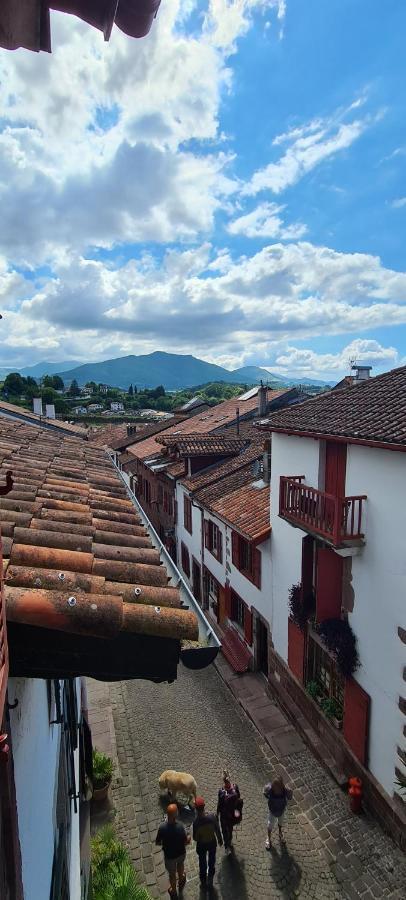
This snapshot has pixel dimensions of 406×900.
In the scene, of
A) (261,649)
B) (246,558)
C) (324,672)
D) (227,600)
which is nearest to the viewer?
(324,672)

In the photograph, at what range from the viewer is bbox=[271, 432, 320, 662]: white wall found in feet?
39.8

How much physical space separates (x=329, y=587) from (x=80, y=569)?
9.09 metres

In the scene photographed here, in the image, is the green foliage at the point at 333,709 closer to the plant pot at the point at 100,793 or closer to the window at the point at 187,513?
the plant pot at the point at 100,793

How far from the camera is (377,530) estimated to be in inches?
374

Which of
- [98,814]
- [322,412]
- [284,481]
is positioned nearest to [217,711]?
[98,814]

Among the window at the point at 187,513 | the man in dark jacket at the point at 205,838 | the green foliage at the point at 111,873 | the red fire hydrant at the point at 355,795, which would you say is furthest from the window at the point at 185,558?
Result: the man in dark jacket at the point at 205,838

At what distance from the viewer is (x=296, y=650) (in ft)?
43.7

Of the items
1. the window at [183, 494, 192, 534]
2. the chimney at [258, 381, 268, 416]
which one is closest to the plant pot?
the window at [183, 494, 192, 534]

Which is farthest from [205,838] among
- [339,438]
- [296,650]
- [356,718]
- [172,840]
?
[339,438]

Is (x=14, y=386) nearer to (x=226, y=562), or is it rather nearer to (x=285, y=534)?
(x=226, y=562)

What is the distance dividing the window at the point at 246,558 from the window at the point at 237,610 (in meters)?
1.52

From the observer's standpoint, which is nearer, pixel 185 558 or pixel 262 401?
pixel 185 558

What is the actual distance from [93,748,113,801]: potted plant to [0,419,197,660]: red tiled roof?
788 centimetres

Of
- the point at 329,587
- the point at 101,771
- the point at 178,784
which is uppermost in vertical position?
the point at 329,587
